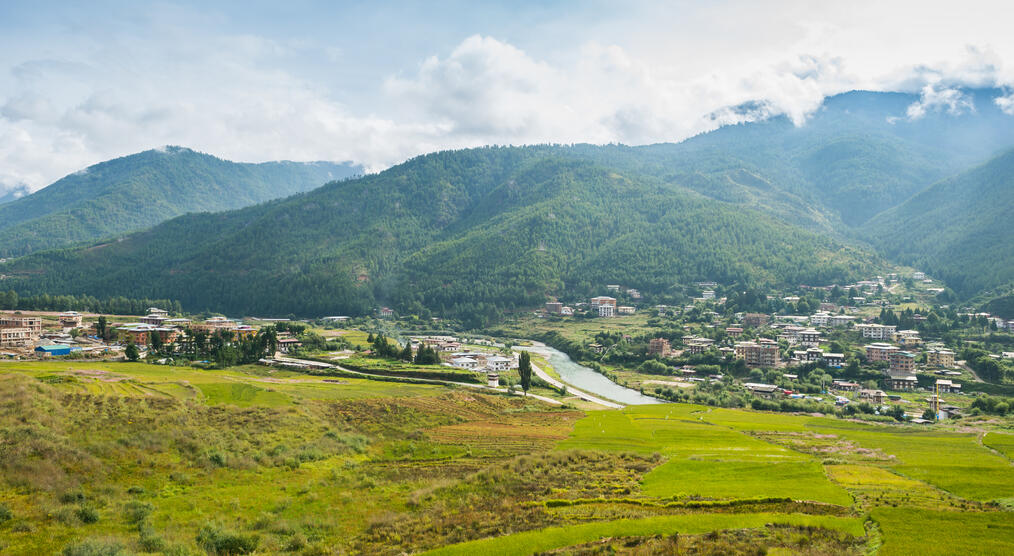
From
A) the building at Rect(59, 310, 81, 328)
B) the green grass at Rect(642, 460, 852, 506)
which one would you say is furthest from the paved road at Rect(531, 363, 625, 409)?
A: the building at Rect(59, 310, 81, 328)

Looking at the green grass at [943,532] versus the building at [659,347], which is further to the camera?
the building at [659,347]

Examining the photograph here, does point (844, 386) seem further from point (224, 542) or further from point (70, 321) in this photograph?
point (70, 321)

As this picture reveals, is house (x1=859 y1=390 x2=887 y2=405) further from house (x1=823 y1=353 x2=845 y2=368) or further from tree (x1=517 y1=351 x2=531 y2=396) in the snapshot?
tree (x1=517 y1=351 x2=531 y2=396)

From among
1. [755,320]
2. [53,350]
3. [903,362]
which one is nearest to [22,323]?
[53,350]

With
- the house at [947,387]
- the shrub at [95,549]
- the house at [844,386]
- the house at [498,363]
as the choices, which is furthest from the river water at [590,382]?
the shrub at [95,549]

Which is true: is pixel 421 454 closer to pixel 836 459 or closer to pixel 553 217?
pixel 836 459

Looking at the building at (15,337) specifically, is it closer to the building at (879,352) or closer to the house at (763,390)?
the house at (763,390)
